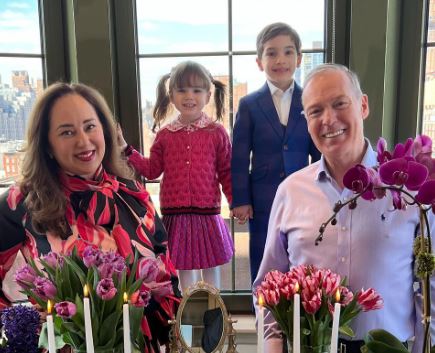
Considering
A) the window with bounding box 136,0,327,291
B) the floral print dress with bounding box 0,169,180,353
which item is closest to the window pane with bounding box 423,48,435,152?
the window with bounding box 136,0,327,291

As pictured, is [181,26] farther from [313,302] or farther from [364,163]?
[313,302]

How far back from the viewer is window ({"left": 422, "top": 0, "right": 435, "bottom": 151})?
1.69 m

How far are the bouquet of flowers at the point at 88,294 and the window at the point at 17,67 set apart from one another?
3.77ft

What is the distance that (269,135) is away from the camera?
1598 millimetres

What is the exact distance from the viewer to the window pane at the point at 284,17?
69.2 inches

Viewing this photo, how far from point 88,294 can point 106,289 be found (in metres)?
0.03

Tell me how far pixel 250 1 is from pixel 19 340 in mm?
1521

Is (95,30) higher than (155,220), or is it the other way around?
(95,30)

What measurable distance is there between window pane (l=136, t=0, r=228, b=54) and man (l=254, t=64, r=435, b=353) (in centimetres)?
86

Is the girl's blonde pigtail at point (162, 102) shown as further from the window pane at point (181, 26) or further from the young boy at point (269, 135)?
the young boy at point (269, 135)

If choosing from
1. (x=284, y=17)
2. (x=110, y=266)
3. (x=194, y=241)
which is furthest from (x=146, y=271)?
(x=284, y=17)

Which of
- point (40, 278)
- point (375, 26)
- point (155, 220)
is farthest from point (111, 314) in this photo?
point (375, 26)

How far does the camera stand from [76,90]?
117cm

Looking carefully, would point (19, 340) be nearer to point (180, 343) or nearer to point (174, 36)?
point (180, 343)
